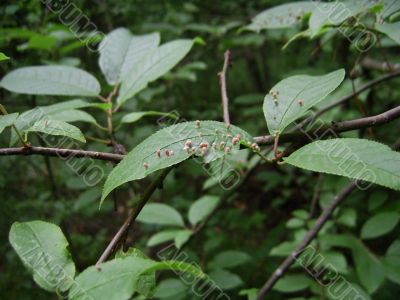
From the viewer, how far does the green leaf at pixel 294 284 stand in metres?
1.71

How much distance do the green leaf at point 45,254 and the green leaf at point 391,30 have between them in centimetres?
99

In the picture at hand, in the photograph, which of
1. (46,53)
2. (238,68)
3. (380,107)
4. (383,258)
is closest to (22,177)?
(46,53)

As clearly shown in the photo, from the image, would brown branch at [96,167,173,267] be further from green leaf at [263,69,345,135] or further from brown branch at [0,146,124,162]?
green leaf at [263,69,345,135]

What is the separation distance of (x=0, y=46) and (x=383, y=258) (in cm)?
203

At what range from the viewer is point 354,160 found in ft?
2.36

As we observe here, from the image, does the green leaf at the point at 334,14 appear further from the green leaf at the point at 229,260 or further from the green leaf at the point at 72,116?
the green leaf at the point at 229,260

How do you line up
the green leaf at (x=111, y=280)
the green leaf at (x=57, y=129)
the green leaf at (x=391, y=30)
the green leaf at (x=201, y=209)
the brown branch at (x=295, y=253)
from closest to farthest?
1. the green leaf at (x=111, y=280)
2. the green leaf at (x=57, y=129)
3. the green leaf at (x=391, y=30)
4. the brown branch at (x=295, y=253)
5. the green leaf at (x=201, y=209)

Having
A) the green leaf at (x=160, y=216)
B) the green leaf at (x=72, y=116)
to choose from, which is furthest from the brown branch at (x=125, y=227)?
the green leaf at (x=160, y=216)

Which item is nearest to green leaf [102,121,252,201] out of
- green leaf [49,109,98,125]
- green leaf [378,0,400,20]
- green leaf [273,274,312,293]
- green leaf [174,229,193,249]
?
green leaf [49,109,98,125]

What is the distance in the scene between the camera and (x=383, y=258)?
1.72 metres

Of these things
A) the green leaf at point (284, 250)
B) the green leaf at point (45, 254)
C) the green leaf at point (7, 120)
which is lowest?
the green leaf at point (284, 250)

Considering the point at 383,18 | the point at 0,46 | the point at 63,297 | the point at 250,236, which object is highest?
the point at 0,46

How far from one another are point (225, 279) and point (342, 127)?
129 centimetres

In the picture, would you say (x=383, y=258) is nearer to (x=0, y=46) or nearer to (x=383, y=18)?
(x=383, y=18)
